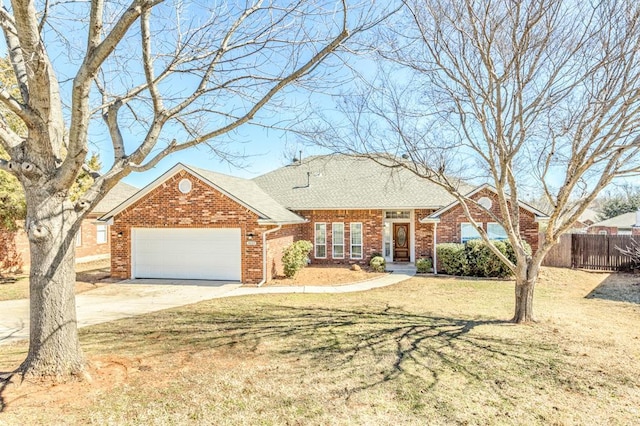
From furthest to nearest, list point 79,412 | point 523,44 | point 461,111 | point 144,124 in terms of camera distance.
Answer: point 461,111, point 144,124, point 523,44, point 79,412

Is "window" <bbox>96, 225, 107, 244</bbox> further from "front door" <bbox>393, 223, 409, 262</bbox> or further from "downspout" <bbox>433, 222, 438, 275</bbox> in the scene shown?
"downspout" <bbox>433, 222, 438, 275</bbox>

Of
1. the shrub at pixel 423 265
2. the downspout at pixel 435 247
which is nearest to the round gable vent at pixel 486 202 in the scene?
the downspout at pixel 435 247

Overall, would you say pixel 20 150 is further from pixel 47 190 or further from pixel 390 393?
pixel 390 393

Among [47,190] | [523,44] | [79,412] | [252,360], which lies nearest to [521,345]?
[252,360]

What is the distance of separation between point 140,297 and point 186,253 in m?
3.28

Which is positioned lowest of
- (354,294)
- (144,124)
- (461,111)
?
(354,294)

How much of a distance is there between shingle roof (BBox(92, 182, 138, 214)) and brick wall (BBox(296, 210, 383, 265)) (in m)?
9.92

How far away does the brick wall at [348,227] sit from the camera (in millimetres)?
17625

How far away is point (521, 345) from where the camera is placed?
6.61 metres

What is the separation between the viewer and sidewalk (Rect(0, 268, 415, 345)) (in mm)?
8625

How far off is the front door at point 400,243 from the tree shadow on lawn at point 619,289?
784 cm

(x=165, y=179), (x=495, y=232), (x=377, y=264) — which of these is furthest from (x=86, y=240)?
(x=495, y=232)

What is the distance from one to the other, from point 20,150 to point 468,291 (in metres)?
11.7

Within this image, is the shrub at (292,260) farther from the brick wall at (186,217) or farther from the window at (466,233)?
the window at (466,233)
